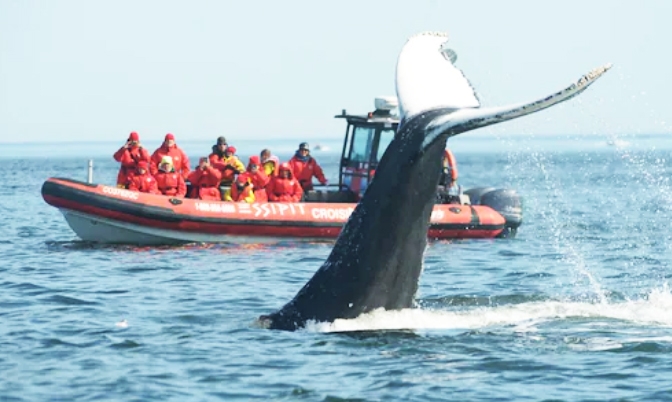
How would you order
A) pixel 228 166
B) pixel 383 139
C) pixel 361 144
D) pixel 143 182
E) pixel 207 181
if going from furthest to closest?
pixel 361 144, pixel 383 139, pixel 228 166, pixel 207 181, pixel 143 182

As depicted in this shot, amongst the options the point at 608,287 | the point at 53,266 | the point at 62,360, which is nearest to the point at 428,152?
the point at 62,360

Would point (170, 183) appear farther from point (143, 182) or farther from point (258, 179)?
point (258, 179)

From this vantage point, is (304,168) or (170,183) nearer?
(170,183)

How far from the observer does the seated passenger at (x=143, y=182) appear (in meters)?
24.2

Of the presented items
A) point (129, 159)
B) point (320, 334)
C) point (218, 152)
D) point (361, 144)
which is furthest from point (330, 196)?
point (320, 334)

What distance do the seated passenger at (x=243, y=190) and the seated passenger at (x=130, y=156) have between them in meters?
1.61

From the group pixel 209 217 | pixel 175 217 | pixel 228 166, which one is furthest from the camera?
pixel 228 166

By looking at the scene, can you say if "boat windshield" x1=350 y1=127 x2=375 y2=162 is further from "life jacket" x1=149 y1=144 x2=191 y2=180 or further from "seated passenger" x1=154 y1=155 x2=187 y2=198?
"seated passenger" x1=154 y1=155 x2=187 y2=198

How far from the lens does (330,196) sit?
26.0m

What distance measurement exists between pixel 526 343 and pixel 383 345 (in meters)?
1.21

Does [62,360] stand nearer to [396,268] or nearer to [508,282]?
[396,268]

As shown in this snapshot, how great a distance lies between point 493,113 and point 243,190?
15.1m

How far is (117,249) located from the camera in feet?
72.9

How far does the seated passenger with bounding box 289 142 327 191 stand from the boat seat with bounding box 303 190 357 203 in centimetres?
29
